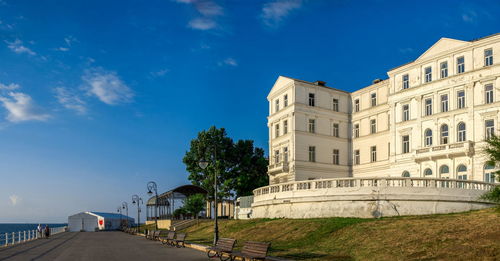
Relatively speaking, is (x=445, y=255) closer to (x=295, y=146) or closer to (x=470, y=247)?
(x=470, y=247)

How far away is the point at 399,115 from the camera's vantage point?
157 ft

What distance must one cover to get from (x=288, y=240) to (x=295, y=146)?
27.8 metres

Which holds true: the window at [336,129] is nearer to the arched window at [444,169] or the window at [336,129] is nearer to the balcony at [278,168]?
the balcony at [278,168]

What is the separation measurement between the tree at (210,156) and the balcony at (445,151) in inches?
1133

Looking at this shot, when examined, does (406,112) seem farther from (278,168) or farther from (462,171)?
(278,168)

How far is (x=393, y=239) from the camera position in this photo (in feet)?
61.5

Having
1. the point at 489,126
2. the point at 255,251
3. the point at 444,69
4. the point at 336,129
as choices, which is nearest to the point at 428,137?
the point at 489,126

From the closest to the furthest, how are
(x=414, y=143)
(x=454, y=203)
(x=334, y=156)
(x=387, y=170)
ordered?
(x=454, y=203) < (x=414, y=143) < (x=387, y=170) < (x=334, y=156)

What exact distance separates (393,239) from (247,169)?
50647mm

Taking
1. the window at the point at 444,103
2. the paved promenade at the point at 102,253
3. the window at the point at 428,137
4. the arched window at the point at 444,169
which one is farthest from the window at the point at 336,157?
the paved promenade at the point at 102,253

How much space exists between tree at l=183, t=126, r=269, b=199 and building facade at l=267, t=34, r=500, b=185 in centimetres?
884

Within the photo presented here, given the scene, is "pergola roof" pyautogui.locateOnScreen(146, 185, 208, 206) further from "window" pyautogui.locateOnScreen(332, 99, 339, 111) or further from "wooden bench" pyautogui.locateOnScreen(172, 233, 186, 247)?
"wooden bench" pyautogui.locateOnScreen(172, 233, 186, 247)

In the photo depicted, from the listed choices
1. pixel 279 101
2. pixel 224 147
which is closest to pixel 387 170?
pixel 279 101

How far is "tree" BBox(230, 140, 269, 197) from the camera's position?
6359cm
